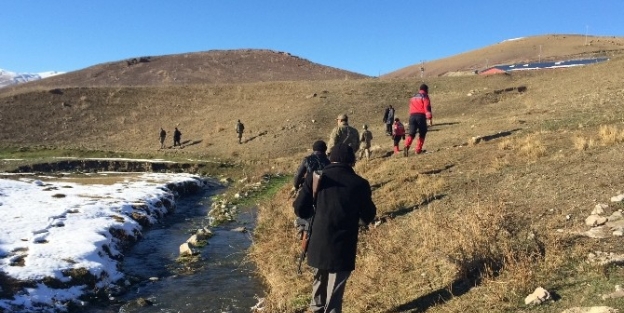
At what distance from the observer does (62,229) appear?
12.7 meters

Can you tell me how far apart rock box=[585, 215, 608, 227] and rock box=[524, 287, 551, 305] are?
6.82 ft

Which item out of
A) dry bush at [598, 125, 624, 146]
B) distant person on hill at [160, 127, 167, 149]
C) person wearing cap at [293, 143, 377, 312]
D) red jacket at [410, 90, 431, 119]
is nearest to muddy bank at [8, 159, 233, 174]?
distant person on hill at [160, 127, 167, 149]

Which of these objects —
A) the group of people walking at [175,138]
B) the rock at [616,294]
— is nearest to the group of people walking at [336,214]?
the rock at [616,294]

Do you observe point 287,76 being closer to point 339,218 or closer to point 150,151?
point 150,151

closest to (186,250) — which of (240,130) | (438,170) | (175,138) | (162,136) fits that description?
(438,170)

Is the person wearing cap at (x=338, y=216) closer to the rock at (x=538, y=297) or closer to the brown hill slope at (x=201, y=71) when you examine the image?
the rock at (x=538, y=297)

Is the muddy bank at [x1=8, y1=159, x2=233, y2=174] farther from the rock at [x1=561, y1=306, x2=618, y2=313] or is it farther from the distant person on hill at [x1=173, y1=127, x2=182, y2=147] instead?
the rock at [x1=561, y1=306, x2=618, y2=313]

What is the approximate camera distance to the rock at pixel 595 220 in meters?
6.64

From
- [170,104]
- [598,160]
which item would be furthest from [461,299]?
[170,104]

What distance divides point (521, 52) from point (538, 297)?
386 ft

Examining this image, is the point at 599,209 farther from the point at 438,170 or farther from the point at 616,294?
the point at 438,170

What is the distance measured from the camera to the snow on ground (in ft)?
30.5

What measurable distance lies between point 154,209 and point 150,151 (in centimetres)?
2453

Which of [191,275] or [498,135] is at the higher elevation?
[498,135]
